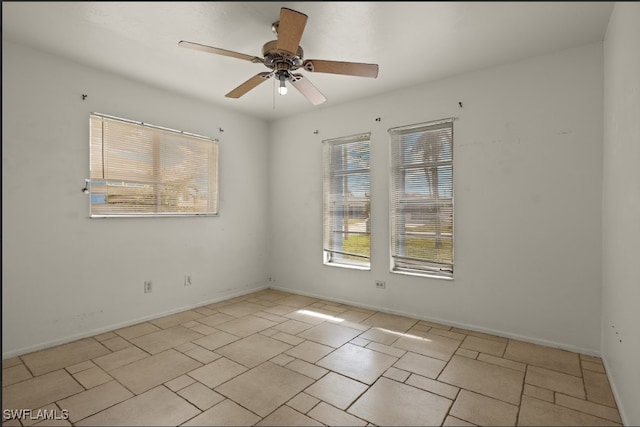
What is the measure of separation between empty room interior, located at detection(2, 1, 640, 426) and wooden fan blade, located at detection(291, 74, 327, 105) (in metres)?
0.02

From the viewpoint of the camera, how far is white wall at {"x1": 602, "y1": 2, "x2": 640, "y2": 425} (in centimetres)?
176

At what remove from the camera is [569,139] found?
2824mm

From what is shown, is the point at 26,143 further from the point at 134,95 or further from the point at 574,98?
the point at 574,98

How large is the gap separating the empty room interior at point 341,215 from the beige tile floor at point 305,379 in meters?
0.02

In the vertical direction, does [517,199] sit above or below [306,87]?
below

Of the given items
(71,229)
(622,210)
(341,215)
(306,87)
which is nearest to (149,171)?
(71,229)

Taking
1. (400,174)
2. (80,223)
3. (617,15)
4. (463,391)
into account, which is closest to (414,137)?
(400,174)

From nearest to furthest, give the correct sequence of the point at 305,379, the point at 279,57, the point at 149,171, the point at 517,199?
the point at 305,379, the point at 279,57, the point at 517,199, the point at 149,171

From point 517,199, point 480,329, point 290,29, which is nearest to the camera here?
point 290,29

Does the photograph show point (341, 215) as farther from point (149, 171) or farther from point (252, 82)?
point (149, 171)

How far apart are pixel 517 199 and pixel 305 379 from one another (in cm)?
246

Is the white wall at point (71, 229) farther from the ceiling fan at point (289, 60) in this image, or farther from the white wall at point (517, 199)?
the white wall at point (517, 199)

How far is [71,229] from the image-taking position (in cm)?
306

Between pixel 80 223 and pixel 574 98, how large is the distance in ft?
15.1
